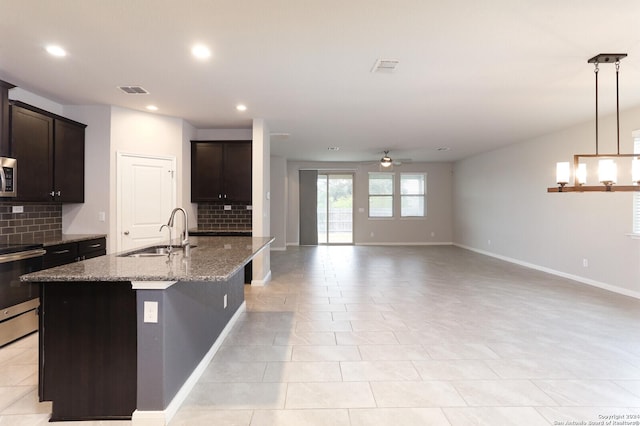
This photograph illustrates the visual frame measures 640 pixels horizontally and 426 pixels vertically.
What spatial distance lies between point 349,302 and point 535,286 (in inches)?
121

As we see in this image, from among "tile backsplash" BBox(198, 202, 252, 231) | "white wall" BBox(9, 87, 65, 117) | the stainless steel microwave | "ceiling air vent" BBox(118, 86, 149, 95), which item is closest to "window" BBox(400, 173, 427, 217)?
"tile backsplash" BBox(198, 202, 252, 231)

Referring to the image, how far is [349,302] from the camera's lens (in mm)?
4555

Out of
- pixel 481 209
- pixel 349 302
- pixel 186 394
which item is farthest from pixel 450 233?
pixel 186 394

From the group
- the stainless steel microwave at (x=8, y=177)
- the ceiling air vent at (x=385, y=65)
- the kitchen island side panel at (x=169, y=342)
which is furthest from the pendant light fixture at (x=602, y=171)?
the stainless steel microwave at (x=8, y=177)

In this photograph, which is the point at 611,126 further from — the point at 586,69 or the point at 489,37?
the point at 489,37

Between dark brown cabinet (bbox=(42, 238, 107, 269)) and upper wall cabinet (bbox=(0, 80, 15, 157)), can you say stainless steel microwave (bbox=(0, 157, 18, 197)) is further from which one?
dark brown cabinet (bbox=(42, 238, 107, 269))

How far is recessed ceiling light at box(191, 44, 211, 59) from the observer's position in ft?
9.69

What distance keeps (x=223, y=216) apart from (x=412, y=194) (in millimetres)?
6875

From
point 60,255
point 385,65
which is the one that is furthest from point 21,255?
point 385,65

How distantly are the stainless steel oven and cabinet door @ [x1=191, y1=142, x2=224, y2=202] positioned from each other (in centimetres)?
252

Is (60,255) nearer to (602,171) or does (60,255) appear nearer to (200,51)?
(200,51)

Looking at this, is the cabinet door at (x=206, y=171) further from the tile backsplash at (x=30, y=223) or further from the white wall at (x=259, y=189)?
the tile backsplash at (x=30, y=223)

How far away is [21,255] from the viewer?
3.23m

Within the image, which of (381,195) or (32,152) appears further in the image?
(381,195)
